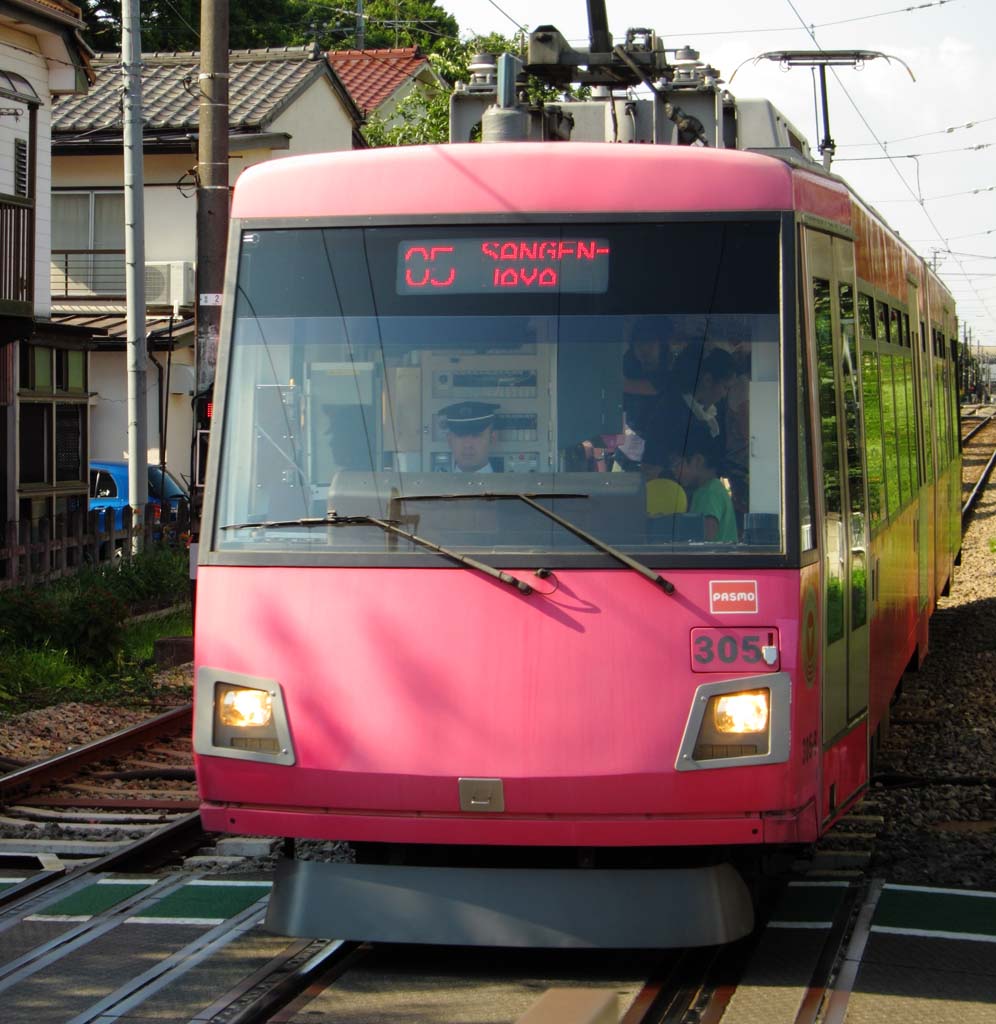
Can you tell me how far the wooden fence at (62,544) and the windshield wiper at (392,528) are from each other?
1198cm

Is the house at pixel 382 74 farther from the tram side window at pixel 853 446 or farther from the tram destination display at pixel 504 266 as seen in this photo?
the tram destination display at pixel 504 266

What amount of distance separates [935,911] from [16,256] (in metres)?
15.6

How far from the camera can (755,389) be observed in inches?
237

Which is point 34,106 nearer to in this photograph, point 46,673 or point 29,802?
point 46,673

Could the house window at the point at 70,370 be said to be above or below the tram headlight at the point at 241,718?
above

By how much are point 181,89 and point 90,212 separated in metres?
4.03

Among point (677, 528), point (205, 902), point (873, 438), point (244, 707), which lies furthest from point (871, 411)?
point (205, 902)

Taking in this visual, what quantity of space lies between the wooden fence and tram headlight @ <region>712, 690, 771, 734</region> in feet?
42.1

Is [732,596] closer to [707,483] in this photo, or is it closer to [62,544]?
[707,483]

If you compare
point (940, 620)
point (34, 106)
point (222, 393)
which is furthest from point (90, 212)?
point (222, 393)

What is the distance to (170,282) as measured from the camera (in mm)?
33656

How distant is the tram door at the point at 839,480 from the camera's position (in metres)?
6.39

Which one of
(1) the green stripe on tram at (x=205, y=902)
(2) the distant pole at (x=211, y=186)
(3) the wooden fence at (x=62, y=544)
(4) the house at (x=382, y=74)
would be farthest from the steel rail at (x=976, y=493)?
(1) the green stripe on tram at (x=205, y=902)

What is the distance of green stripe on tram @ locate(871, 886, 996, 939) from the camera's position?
6.67 meters
